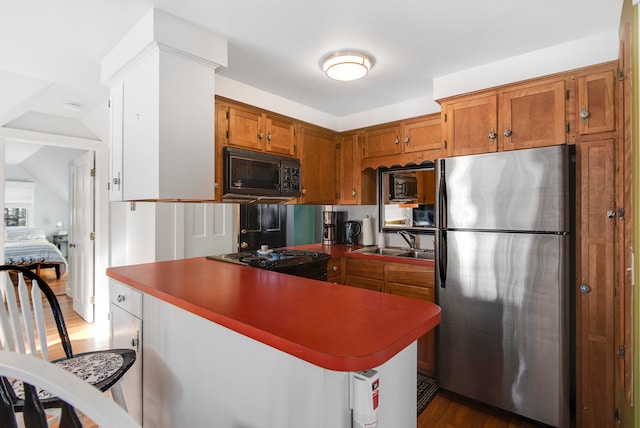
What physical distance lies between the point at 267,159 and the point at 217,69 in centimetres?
84

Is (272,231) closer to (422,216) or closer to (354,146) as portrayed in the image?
(354,146)

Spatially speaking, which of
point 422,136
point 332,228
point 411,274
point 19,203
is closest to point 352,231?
point 332,228

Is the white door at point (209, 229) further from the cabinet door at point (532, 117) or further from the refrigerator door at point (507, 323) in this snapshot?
the cabinet door at point (532, 117)

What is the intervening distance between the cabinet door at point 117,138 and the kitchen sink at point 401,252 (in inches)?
78.8

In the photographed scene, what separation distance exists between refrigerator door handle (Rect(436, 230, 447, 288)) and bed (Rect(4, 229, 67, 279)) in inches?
258

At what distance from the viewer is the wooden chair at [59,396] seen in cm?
52

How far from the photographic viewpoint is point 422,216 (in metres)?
3.24

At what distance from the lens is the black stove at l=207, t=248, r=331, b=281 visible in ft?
7.72

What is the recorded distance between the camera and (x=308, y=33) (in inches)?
75.2

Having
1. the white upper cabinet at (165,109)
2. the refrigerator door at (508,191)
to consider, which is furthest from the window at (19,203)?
the refrigerator door at (508,191)

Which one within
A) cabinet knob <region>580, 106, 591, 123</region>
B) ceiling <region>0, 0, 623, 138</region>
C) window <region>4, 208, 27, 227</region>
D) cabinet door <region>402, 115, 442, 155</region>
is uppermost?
ceiling <region>0, 0, 623, 138</region>

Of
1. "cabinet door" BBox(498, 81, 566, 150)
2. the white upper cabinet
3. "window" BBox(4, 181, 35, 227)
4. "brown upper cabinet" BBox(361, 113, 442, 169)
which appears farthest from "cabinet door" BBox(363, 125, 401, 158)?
"window" BBox(4, 181, 35, 227)

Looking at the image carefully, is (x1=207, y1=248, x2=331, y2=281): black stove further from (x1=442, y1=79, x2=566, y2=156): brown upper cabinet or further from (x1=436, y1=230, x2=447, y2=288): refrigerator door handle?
(x1=442, y1=79, x2=566, y2=156): brown upper cabinet

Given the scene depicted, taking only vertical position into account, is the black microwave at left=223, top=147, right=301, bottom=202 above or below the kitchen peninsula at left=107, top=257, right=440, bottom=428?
above
